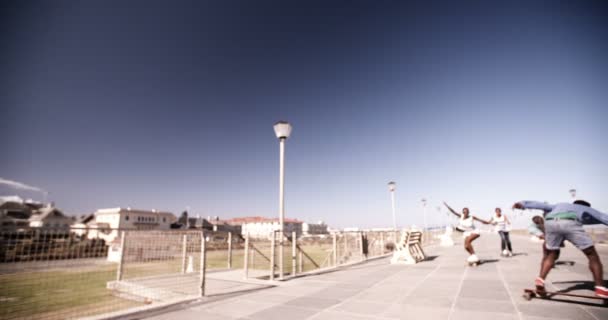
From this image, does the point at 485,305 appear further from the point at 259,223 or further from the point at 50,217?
the point at 259,223

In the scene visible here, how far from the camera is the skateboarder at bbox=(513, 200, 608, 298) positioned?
4305 mm

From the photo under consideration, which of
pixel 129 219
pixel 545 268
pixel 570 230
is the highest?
pixel 570 230

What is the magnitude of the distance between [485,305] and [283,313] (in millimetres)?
3214

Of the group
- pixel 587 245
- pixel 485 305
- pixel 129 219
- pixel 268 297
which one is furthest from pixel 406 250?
pixel 129 219

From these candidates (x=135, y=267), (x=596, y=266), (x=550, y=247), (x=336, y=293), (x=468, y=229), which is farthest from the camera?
(x=135, y=267)

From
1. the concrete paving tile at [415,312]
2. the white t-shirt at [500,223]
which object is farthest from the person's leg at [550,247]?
the white t-shirt at [500,223]

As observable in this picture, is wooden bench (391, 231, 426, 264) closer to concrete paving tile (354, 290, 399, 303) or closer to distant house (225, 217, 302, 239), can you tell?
concrete paving tile (354, 290, 399, 303)

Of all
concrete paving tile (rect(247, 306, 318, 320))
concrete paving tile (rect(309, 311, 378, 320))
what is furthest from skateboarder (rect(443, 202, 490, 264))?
concrete paving tile (rect(247, 306, 318, 320))

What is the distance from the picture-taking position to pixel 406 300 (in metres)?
4.90

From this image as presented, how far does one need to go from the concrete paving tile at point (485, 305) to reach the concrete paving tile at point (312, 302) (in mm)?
2055

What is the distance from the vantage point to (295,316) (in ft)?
13.9

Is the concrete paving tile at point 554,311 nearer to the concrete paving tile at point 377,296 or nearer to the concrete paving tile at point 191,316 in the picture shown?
the concrete paving tile at point 377,296

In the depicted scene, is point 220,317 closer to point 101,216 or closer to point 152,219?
point 152,219

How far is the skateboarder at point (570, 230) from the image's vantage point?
430cm
